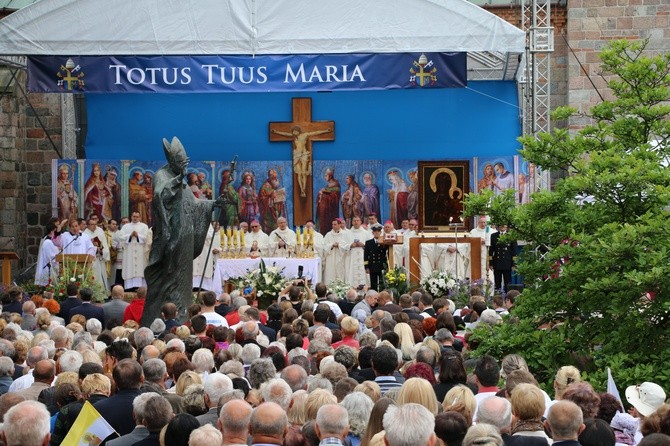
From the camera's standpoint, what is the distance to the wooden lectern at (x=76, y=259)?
2567 centimetres

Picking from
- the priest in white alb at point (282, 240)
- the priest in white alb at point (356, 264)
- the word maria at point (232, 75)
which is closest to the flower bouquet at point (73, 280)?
the word maria at point (232, 75)

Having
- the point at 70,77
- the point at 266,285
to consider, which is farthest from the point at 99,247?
the point at 266,285

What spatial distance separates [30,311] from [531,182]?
48.9 ft

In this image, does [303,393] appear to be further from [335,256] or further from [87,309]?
[335,256]

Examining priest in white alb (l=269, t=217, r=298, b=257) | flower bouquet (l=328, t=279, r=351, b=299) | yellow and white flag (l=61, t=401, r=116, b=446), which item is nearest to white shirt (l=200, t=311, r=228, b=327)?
yellow and white flag (l=61, t=401, r=116, b=446)

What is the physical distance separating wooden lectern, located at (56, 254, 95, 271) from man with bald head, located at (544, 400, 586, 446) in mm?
19081

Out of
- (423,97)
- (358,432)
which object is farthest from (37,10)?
(358,432)

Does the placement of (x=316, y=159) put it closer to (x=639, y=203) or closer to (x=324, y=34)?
(x=324, y=34)

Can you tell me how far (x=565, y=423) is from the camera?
729 cm

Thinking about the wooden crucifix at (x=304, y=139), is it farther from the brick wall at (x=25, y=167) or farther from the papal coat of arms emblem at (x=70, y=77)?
the papal coat of arms emblem at (x=70, y=77)

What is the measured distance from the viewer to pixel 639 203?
11.5 metres

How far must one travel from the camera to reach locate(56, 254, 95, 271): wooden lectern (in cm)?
2567

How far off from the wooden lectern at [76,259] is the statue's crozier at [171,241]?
24.9ft

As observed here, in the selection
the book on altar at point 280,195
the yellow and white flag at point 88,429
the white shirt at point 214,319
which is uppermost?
the book on altar at point 280,195
